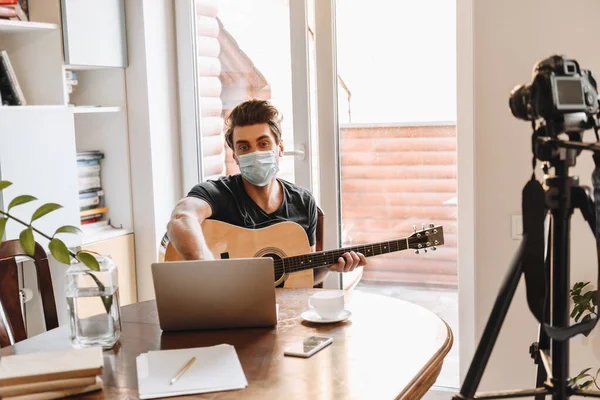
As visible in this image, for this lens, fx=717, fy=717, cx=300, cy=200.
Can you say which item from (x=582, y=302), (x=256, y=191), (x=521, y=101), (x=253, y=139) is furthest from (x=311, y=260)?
(x=521, y=101)

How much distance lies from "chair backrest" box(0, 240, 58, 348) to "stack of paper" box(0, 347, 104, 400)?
2.07 feet

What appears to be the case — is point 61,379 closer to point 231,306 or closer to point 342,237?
point 231,306

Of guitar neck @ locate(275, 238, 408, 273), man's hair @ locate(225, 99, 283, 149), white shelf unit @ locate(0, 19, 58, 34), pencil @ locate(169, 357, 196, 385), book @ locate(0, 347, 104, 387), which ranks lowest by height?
pencil @ locate(169, 357, 196, 385)

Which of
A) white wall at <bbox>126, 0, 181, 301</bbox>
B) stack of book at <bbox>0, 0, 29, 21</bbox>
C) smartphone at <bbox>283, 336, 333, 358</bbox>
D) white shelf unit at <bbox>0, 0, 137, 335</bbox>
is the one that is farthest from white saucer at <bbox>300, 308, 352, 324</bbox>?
stack of book at <bbox>0, 0, 29, 21</bbox>

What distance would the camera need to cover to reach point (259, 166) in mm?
2475

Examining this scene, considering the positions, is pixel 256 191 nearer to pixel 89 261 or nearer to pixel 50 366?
pixel 89 261

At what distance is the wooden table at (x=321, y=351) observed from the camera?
1353 millimetres

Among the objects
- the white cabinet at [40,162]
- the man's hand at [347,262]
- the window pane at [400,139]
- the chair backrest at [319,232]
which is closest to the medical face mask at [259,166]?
the chair backrest at [319,232]

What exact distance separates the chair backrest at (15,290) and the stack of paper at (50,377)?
Result: 0.63m

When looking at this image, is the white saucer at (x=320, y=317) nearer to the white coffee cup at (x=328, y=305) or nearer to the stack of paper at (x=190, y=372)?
the white coffee cup at (x=328, y=305)

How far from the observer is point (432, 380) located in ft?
4.97

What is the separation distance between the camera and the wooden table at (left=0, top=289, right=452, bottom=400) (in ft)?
4.44

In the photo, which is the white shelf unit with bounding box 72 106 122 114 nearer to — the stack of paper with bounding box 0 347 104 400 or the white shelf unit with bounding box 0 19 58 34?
the white shelf unit with bounding box 0 19 58 34

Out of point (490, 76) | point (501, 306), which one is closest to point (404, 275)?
point (490, 76)
